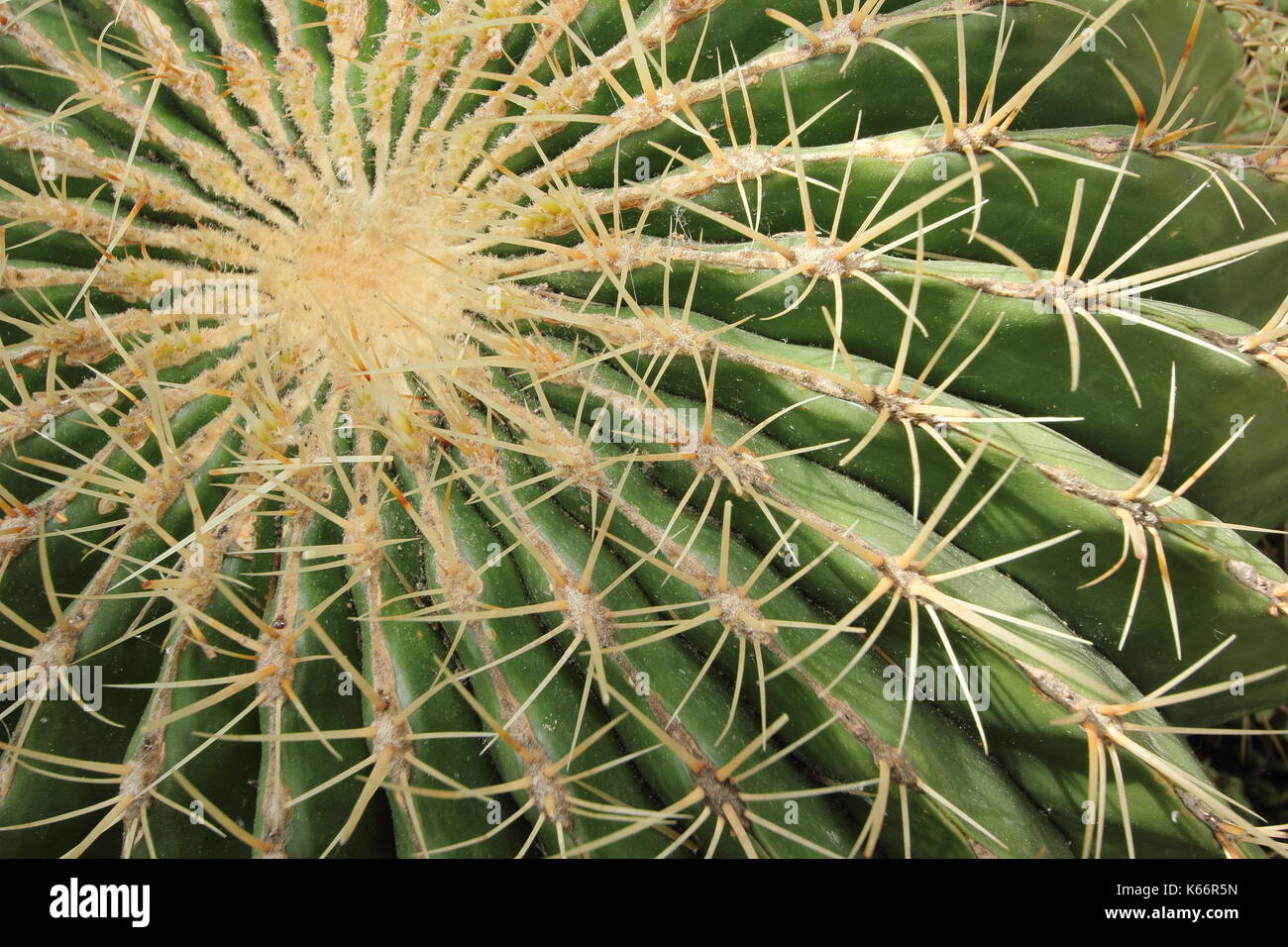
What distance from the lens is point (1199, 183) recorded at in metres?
1.62

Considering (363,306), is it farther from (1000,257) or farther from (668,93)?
(1000,257)

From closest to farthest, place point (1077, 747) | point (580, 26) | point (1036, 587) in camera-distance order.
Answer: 1. point (1077, 747)
2. point (1036, 587)
3. point (580, 26)

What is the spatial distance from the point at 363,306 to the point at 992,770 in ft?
4.75

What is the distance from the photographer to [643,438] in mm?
1581

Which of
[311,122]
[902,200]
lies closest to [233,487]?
[311,122]

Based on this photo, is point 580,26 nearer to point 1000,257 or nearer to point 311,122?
point 311,122

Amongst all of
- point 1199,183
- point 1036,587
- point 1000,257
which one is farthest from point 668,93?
point 1036,587

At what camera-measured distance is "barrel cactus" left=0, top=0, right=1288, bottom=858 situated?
4.85ft

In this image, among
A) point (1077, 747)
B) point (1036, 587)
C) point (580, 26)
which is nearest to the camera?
point (1077, 747)

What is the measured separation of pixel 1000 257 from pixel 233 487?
142cm

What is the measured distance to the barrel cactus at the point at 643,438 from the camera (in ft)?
4.85

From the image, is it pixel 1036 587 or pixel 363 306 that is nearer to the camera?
pixel 1036 587
